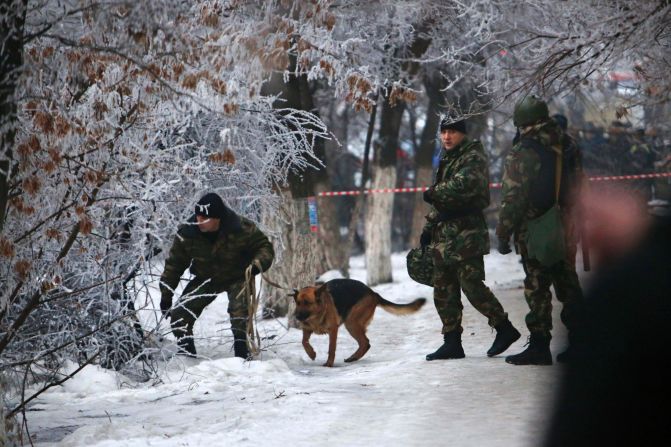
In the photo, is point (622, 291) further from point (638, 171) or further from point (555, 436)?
point (638, 171)

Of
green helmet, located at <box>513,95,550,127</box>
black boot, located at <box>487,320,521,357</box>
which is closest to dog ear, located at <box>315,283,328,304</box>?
black boot, located at <box>487,320,521,357</box>

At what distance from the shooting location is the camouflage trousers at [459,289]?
8.47 m

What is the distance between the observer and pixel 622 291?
12.2 meters

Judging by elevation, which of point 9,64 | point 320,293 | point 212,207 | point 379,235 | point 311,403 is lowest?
point 311,403

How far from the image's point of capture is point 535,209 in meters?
8.02

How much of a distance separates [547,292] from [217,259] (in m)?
2.98

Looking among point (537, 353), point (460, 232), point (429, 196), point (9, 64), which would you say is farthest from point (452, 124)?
point (9, 64)

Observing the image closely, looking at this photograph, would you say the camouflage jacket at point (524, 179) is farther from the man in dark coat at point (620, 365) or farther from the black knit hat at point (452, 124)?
the man in dark coat at point (620, 365)

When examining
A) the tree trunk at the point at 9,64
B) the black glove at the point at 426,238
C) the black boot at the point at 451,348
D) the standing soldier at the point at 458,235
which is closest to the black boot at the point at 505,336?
the standing soldier at the point at 458,235

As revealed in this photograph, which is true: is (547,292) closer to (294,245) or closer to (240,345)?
(240,345)

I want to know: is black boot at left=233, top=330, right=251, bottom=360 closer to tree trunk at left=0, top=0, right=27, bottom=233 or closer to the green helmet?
the green helmet

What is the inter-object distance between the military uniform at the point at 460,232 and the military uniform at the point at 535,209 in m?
0.40

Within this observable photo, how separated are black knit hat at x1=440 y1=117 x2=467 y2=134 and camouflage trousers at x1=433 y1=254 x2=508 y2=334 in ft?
3.34

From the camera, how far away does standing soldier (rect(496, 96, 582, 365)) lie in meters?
7.98
